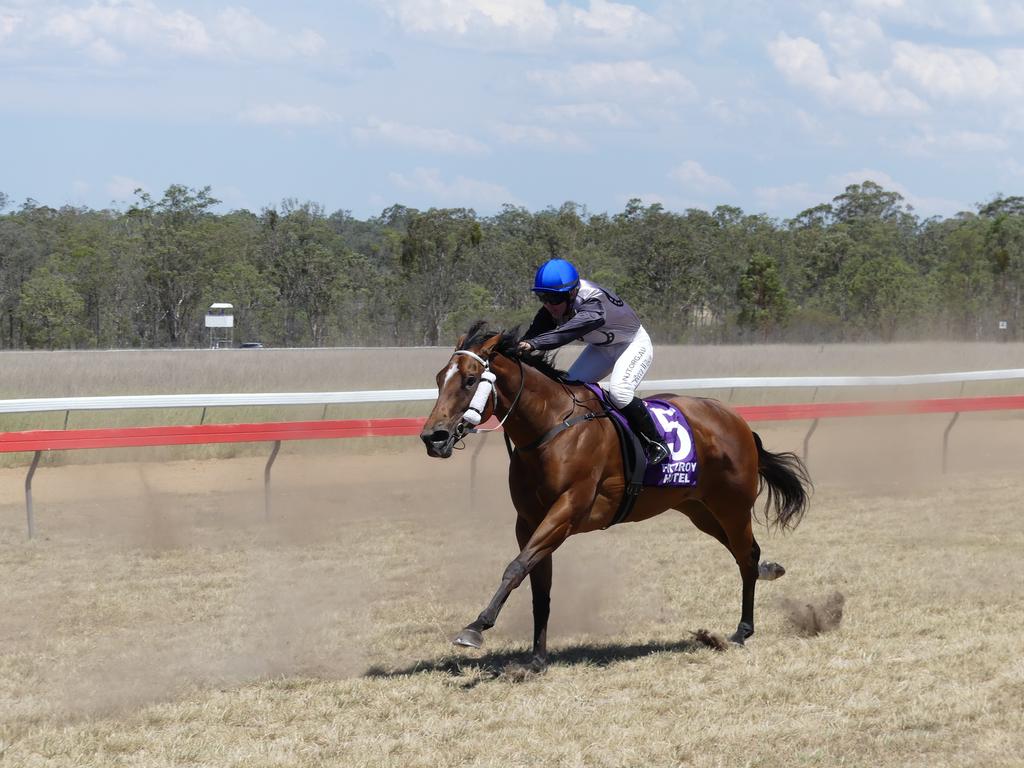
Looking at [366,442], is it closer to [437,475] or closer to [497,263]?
[437,475]

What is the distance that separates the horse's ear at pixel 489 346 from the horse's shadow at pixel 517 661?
1.62m

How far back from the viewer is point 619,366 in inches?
270

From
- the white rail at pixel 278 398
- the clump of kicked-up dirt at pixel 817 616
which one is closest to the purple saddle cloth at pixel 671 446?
the clump of kicked-up dirt at pixel 817 616

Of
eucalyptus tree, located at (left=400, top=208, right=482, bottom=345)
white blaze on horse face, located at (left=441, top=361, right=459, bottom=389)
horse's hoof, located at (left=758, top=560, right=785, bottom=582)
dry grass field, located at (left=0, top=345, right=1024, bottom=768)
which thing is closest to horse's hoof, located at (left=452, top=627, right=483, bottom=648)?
dry grass field, located at (left=0, top=345, right=1024, bottom=768)

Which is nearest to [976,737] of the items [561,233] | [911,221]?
[561,233]

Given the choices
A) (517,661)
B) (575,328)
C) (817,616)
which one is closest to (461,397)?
(575,328)

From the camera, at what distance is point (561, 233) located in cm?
5853

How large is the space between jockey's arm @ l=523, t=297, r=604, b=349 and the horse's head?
0.89 feet

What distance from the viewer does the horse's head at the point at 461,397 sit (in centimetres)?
576

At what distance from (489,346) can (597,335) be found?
0.93m

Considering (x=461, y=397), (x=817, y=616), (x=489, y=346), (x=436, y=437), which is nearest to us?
(x=436, y=437)

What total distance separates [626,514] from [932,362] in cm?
1841

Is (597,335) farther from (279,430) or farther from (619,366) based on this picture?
(279,430)

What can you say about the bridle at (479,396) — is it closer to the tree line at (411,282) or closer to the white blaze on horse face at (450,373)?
the white blaze on horse face at (450,373)
